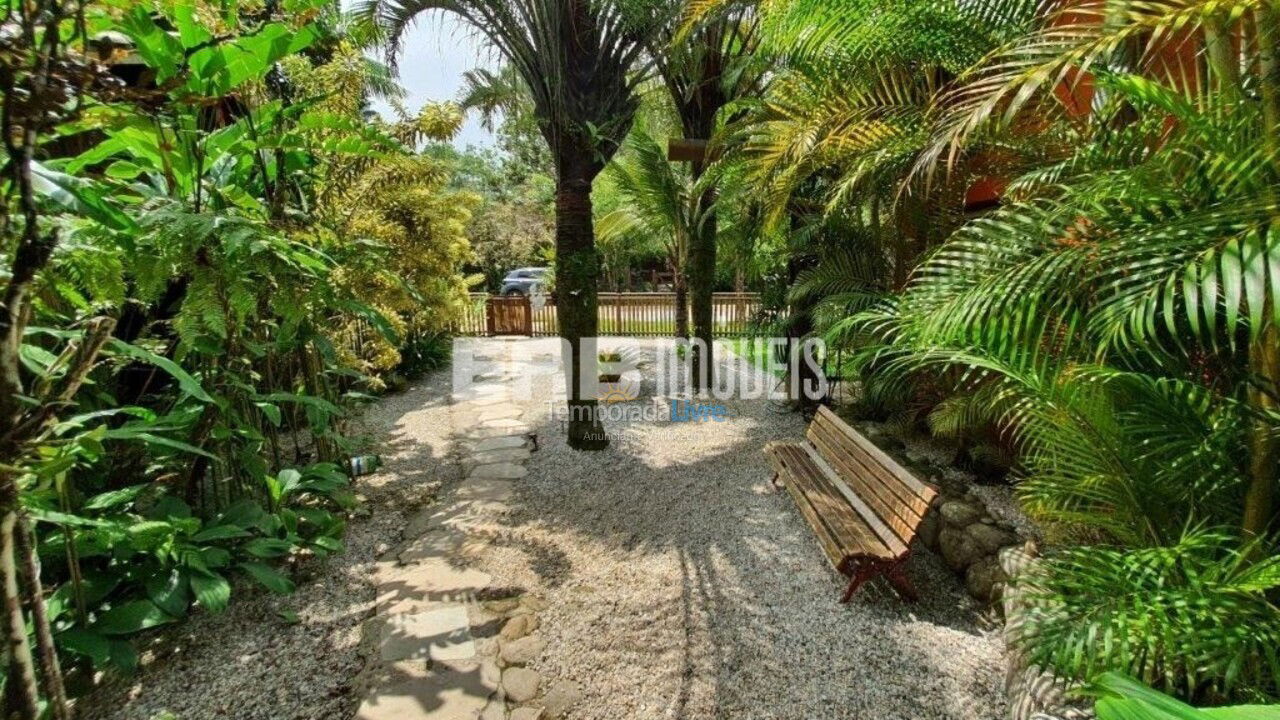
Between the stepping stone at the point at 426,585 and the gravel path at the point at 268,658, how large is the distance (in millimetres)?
94

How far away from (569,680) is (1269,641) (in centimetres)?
222

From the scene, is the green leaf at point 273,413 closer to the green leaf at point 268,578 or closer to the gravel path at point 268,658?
the green leaf at point 268,578

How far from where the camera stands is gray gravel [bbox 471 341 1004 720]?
85.8 inches

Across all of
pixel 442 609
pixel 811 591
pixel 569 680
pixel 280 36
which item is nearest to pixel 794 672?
pixel 811 591

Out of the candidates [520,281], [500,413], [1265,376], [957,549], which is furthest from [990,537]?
[520,281]

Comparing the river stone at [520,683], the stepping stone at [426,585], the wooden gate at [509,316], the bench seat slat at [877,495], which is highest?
the wooden gate at [509,316]

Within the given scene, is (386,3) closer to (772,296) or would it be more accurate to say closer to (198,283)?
(198,283)

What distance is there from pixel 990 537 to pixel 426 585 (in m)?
3.10

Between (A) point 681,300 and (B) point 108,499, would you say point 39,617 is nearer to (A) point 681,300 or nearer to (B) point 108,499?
(B) point 108,499

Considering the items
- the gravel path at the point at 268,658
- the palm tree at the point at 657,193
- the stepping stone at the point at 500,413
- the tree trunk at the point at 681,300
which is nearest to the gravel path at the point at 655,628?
the gravel path at the point at 268,658

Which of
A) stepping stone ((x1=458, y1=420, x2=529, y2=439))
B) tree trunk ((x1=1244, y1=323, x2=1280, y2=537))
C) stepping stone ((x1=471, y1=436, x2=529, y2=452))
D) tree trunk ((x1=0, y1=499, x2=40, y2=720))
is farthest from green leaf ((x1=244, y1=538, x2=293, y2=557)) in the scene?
tree trunk ((x1=1244, y1=323, x2=1280, y2=537))

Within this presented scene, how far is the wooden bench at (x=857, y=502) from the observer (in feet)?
8.60

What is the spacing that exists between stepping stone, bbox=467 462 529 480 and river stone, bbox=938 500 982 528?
3.16 metres

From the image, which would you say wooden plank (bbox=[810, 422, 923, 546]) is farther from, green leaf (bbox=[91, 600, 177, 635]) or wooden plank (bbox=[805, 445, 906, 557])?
green leaf (bbox=[91, 600, 177, 635])
